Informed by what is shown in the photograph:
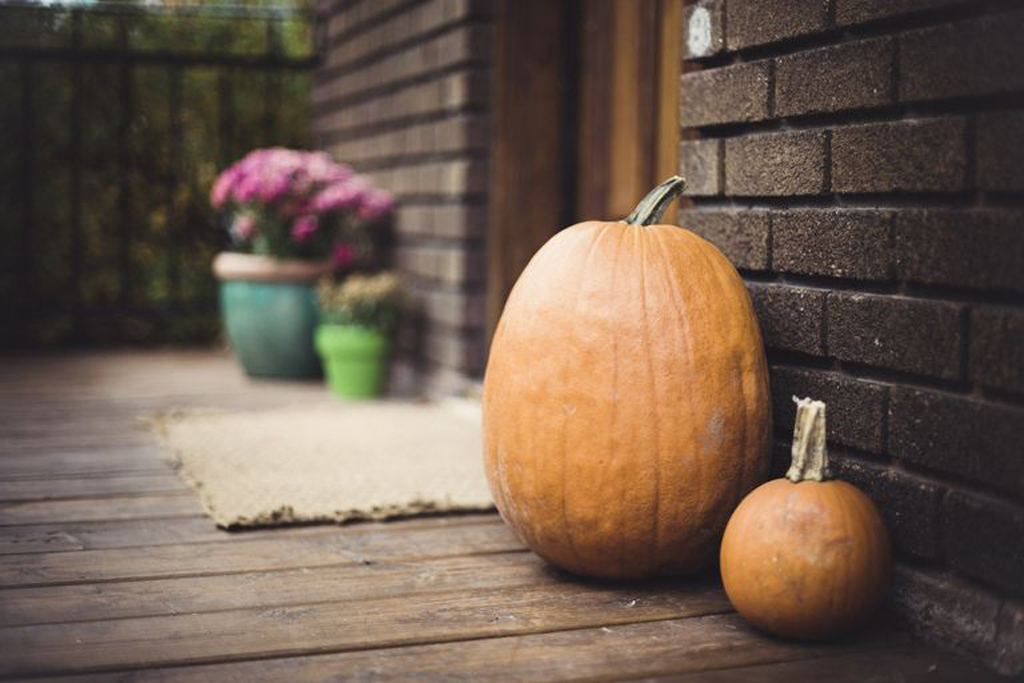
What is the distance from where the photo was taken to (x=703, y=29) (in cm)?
273

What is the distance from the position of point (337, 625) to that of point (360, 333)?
8.79 ft

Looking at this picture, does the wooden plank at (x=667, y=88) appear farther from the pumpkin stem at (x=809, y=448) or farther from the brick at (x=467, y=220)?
the pumpkin stem at (x=809, y=448)

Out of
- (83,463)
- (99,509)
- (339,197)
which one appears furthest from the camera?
(339,197)

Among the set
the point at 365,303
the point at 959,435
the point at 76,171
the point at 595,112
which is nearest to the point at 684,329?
the point at 959,435

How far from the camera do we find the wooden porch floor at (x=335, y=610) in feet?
6.28

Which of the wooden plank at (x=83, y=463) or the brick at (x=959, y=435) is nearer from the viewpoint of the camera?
the brick at (x=959, y=435)

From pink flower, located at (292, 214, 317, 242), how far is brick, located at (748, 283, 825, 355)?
277 centimetres

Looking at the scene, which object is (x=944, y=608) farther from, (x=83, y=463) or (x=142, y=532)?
(x=83, y=463)

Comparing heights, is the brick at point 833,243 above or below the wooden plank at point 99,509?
above

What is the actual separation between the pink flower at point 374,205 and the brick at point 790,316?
9.10 feet

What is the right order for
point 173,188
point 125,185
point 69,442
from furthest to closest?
point 173,188 < point 125,185 < point 69,442

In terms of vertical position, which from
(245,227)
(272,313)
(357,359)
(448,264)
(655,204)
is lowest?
(357,359)

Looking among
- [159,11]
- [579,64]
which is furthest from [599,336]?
[159,11]

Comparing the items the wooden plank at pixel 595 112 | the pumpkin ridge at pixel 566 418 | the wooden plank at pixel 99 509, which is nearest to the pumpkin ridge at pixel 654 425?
the pumpkin ridge at pixel 566 418
